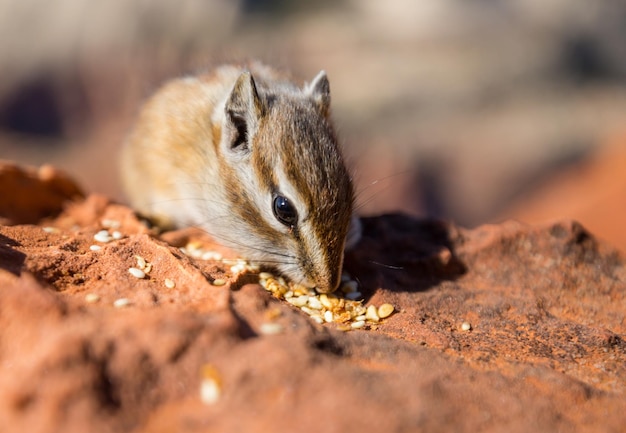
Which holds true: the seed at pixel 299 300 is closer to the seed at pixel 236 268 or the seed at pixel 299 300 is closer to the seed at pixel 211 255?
the seed at pixel 236 268

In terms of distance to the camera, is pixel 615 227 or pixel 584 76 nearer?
pixel 615 227

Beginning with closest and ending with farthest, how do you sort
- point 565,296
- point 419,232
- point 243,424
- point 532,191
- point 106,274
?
point 243,424 → point 106,274 → point 565,296 → point 419,232 → point 532,191

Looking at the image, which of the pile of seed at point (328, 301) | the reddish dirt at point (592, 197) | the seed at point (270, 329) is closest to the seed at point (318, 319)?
the pile of seed at point (328, 301)

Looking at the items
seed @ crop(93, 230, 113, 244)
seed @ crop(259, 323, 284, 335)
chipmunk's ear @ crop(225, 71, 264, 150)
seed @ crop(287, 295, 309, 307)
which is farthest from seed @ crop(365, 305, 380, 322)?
seed @ crop(93, 230, 113, 244)

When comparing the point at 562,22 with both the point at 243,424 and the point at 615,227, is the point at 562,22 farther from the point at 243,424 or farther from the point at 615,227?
the point at 243,424

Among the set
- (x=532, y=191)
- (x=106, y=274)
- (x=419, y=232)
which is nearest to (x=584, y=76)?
(x=532, y=191)

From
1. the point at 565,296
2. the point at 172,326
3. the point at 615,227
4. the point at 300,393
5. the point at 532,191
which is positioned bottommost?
the point at 532,191

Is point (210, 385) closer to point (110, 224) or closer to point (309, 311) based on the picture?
point (309, 311)

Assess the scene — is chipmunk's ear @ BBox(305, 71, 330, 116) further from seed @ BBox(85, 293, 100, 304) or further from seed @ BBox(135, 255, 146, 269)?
seed @ BBox(85, 293, 100, 304)
